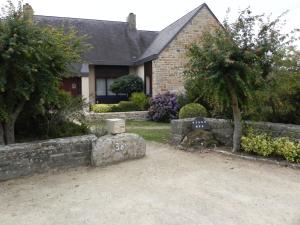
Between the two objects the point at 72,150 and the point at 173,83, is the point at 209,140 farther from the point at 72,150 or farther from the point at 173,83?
the point at 173,83

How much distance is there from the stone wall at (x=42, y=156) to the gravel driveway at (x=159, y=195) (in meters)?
0.20

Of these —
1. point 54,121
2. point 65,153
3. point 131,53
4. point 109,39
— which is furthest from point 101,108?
point 65,153

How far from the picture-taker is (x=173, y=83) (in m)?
17.9

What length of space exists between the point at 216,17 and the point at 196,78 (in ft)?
41.6

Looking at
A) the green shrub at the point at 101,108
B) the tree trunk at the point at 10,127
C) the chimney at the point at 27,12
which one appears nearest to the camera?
the chimney at the point at 27,12

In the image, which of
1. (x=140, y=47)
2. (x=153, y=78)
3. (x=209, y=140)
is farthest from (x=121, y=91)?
(x=209, y=140)

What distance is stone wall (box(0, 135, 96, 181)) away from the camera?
233 inches

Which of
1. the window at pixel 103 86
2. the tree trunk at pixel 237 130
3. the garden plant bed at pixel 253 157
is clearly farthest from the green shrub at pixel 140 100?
the tree trunk at pixel 237 130

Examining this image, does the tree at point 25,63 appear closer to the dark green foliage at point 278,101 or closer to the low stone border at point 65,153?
the low stone border at point 65,153

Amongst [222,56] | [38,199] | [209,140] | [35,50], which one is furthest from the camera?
[209,140]

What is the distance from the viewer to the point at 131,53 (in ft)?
68.7

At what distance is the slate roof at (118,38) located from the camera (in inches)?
751

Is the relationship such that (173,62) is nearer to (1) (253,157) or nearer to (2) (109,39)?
(2) (109,39)

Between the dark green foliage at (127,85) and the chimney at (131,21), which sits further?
the chimney at (131,21)
